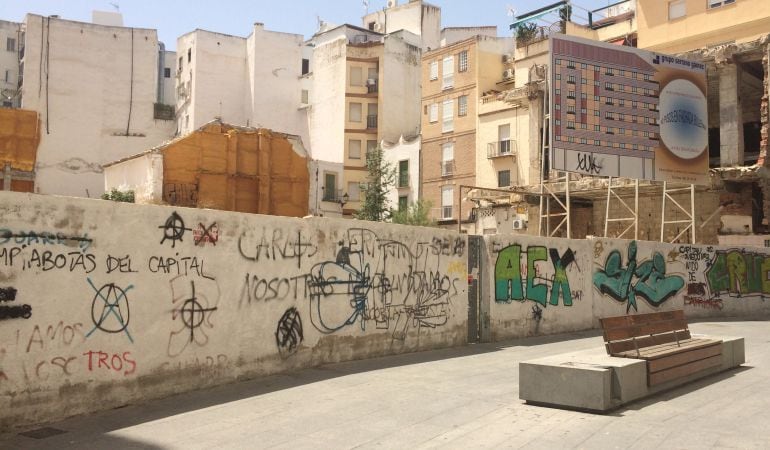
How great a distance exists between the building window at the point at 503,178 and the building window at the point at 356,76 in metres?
17.3

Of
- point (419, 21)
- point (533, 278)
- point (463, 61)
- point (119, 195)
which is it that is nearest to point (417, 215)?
point (463, 61)

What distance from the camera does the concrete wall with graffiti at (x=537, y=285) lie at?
1311 centimetres

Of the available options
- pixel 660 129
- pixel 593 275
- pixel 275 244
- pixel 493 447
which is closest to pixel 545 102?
pixel 660 129

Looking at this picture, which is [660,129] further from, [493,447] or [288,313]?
[493,447]

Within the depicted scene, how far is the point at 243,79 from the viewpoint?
190ft

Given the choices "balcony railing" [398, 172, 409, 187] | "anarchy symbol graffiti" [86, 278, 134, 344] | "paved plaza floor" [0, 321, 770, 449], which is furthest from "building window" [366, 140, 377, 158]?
"anarchy symbol graffiti" [86, 278, 134, 344]

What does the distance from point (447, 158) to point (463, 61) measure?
6371 mm

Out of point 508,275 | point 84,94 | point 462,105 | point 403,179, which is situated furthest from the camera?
point 84,94

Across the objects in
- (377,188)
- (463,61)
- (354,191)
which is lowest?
(377,188)

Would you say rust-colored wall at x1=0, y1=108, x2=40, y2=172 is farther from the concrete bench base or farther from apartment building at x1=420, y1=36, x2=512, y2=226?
apartment building at x1=420, y1=36, x2=512, y2=226

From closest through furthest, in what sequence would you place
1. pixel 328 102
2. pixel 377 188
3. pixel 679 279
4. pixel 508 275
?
pixel 508 275
pixel 679 279
pixel 377 188
pixel 328 102

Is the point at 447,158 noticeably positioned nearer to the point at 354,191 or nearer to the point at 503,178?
the point at 503,178

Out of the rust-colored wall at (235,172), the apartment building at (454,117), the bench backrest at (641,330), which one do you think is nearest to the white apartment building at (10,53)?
the apartment building at (454,117)

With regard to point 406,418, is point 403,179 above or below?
above
